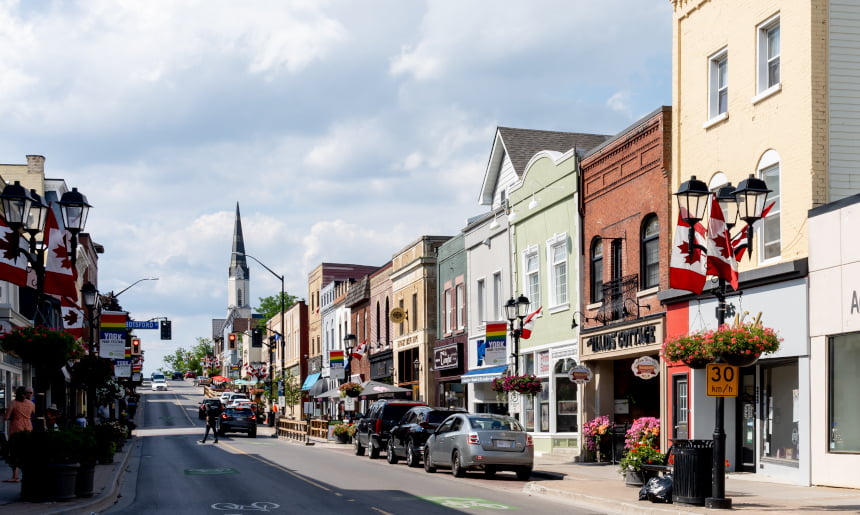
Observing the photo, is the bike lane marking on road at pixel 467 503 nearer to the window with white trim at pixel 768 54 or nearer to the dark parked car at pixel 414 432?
the dark parked car at pixel 414 432

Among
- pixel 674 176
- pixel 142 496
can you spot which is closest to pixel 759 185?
pixel 674 176

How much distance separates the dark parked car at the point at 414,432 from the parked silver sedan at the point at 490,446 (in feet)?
11.5

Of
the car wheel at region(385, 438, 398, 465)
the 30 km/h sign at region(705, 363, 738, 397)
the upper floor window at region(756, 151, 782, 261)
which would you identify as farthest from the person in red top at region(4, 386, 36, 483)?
the upper floor window at region(756, 151, 782, 261)

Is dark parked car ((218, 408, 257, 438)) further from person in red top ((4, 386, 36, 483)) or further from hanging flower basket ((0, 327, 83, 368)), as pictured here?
hanging flower basket ((0, 327, 83, 368))

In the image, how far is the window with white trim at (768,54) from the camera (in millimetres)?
22723

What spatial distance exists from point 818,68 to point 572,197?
12039mm

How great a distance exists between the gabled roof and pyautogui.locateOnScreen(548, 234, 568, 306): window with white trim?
5.94 m

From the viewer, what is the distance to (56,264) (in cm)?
1888

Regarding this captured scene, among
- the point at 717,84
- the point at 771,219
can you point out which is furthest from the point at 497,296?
the point at 771,219

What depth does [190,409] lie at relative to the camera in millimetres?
101438

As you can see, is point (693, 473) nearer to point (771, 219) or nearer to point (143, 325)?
point (771, 219)

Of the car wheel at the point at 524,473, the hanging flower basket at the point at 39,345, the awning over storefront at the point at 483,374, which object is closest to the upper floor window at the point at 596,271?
the awning over storefront at the point at 483,374

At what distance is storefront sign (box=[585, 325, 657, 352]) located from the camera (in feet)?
88.7

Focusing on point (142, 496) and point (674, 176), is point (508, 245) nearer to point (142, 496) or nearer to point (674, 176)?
point (674, 176)
